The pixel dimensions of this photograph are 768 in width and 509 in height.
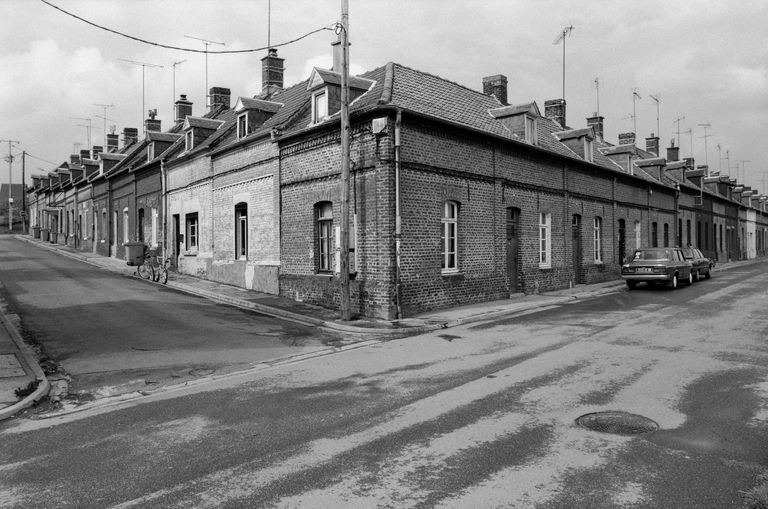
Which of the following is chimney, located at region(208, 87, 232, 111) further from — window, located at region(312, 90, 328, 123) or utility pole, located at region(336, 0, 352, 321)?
utility pole, located at region(336, 0, 352, 321)

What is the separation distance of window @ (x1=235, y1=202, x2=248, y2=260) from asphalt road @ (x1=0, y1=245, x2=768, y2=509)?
37.9ft

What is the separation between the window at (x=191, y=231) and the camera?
2400cm

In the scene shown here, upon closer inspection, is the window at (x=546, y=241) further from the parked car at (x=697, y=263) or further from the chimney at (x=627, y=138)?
the chimney at (x=627, y=138)

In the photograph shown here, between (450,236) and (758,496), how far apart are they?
12639 mm

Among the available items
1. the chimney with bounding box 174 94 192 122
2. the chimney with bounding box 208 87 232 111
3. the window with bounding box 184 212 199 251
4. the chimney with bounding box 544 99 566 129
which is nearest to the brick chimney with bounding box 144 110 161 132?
the chimney with bounding box 174 94 192 122

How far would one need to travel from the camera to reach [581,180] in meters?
23.8

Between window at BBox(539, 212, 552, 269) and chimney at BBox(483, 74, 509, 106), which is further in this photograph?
chimney at BBox(483, 74, 509, 106)

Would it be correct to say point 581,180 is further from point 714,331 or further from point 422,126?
point 714,331

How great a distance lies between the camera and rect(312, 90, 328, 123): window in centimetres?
1659

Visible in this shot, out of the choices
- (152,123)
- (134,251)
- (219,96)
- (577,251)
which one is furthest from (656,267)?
(152,123)

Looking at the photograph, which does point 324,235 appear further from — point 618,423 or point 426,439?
point 618,423

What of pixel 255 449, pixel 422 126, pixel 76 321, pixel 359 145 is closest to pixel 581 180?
pixel 422 126

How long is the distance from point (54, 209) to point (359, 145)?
4333 centimetres

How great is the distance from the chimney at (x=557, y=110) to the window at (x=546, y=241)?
11371mm
